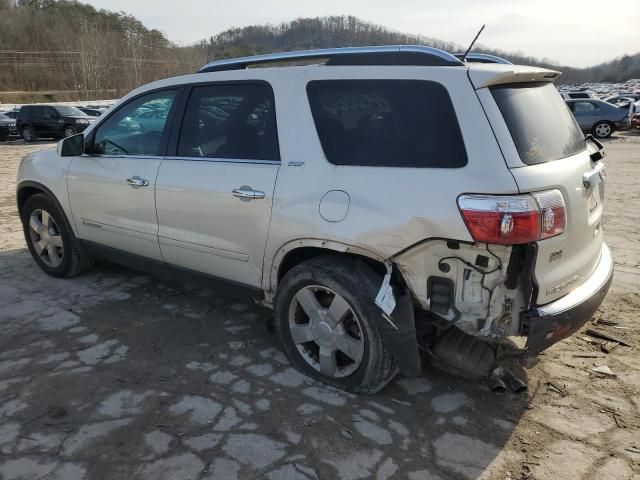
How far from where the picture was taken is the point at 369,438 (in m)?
2.74

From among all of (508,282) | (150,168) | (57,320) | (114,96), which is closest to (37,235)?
(57,320)

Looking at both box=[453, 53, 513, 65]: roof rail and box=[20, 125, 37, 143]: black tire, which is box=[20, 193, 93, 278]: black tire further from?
box=[20, 125, 37, 143]: black tire

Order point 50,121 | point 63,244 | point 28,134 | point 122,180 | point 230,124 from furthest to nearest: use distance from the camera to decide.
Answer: point 28,134
point 50,121
point 63,244
point 122,180
point 230,124

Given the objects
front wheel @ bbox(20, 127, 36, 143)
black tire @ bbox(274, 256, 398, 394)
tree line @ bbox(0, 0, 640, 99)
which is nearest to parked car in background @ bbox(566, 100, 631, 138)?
black tire @ bbox(274, 256, 398, 394)

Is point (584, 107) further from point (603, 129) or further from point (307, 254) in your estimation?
point (307, 254)

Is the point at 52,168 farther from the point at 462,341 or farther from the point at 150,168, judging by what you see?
the point at 462,341

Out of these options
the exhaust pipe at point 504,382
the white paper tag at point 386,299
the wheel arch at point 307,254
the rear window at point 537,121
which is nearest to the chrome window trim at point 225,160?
the wheel arch at point 307,254

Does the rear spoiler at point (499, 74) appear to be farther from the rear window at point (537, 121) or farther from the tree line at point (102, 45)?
the tree line at point (102, 45)

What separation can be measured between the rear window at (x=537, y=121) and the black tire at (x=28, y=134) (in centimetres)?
2485

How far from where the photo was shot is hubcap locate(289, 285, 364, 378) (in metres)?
3.04

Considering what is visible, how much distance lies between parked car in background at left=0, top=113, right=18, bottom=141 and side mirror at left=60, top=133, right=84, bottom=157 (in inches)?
910

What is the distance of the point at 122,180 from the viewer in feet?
13.3

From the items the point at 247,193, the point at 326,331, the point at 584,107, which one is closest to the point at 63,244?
the point at 247,193

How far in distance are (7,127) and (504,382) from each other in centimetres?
2641
